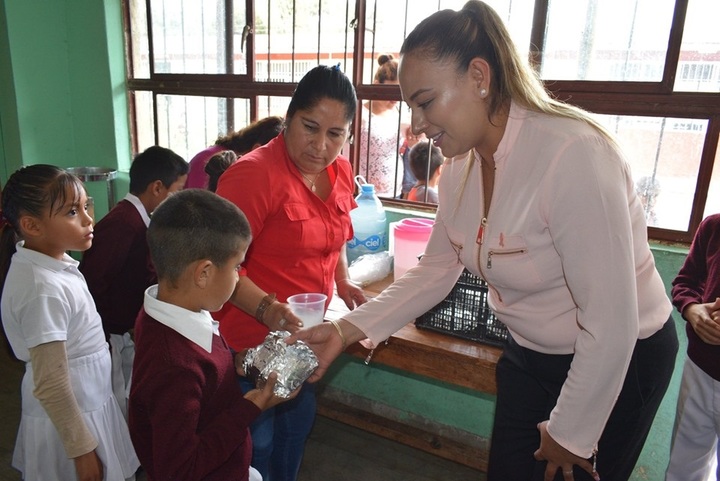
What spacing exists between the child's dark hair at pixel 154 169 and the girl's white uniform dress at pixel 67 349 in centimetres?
64

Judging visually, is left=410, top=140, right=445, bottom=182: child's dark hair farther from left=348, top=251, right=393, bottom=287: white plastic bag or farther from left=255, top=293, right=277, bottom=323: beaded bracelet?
left=255, top=293, right=277, bottom=323: beaded bracelet

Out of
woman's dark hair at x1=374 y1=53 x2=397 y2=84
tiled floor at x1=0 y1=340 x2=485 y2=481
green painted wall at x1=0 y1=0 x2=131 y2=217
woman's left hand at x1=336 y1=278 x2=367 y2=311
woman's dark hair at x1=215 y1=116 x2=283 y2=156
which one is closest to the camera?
woman's left hand at x1=336 y1=278 x2=367 y2=311

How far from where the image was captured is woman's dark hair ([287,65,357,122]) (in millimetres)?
1530

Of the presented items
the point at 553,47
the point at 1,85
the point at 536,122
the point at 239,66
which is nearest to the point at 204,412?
the point at 536,122

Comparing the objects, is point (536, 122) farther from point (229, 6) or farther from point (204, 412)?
point (229, 6)

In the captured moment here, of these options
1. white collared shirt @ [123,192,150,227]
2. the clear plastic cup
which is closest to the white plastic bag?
the clear plastic cup

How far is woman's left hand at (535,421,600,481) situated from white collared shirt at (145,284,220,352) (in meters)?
0.76

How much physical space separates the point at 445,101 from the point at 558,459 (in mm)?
794

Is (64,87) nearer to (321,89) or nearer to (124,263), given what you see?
(124,263)

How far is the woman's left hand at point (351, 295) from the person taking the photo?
1.91m

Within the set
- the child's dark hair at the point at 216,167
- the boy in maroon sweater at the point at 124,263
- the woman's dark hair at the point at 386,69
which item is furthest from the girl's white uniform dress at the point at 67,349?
the woman's dark hair at the point at 386,69

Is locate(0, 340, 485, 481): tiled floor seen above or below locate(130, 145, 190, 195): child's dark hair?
below

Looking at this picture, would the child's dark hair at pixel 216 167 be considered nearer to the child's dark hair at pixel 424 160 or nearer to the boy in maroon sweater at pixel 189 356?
the child's dark hair at pixel 424 160

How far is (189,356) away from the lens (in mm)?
1100
